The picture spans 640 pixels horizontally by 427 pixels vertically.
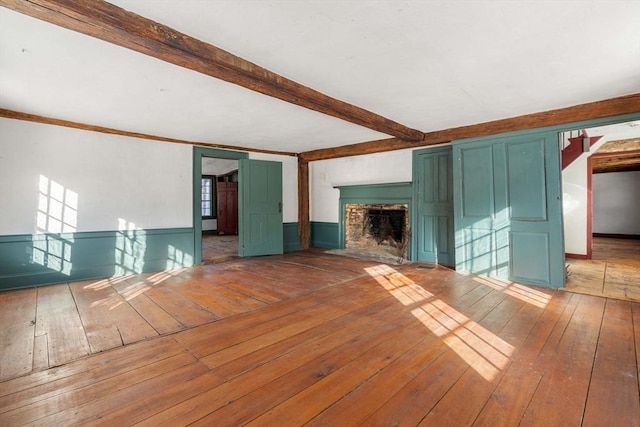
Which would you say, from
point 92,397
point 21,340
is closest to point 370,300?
point 92,397

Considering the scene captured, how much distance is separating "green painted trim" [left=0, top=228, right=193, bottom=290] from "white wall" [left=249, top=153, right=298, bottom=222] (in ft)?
7.29

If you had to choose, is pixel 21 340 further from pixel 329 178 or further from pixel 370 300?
pixel 329 178

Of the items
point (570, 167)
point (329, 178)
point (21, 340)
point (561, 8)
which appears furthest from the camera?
point (329, 178)

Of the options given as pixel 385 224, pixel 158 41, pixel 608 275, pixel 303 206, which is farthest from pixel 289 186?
pixel 608 275

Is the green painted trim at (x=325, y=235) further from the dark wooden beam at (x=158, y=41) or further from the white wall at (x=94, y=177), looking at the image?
the dark wooden beam at (x=158, y=41)

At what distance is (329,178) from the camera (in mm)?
6922

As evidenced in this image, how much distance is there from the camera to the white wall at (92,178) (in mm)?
3838

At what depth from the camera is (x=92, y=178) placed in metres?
4.39

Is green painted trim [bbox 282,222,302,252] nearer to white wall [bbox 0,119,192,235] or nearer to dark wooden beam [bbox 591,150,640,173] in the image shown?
white wall [bbox 0,119,192,235]

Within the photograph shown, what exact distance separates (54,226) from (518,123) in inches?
256

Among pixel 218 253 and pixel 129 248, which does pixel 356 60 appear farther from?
pixel 218 253

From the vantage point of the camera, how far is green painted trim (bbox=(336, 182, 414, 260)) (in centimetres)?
556

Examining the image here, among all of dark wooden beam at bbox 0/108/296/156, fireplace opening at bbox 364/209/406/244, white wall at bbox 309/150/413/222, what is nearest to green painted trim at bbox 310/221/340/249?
white wall at bbox 309/150/413/222

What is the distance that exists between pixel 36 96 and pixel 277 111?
262 centimetres
